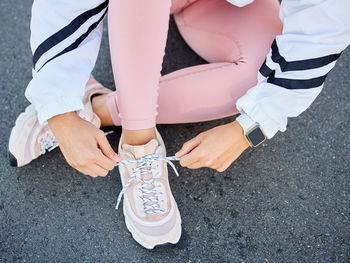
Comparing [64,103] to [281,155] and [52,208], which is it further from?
[281,155]

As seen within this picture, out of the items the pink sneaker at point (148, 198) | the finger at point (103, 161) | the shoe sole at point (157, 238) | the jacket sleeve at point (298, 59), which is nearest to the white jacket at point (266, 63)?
the jacket sleeve at point (298, 59)

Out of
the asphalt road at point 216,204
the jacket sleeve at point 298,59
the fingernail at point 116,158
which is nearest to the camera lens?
the jacket sleeve at point 298,59

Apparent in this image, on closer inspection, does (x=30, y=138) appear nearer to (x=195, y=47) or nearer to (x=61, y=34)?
(x=61, y=34)

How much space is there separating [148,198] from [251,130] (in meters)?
0.34

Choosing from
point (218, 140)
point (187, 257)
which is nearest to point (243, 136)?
point (218, 140)

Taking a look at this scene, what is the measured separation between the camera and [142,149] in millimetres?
951

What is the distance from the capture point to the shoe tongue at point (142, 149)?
949 mm

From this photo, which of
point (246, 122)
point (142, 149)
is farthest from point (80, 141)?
point (246, 122)

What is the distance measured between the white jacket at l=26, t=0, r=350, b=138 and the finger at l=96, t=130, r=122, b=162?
8 cm

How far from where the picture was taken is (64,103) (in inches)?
32.8

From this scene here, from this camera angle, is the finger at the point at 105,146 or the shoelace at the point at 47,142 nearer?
the finger at the point at 105,146

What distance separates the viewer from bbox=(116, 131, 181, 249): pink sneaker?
966 millimetres

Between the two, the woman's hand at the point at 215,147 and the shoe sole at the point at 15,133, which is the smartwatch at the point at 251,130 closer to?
the woman's hand at the point at 215,147

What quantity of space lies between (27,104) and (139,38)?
60 centimetres
